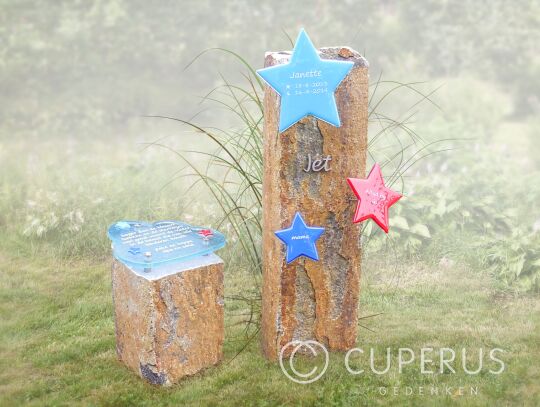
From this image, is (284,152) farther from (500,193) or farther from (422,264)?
(500,193)

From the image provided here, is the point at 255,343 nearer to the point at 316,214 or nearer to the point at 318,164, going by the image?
the point at 316,214

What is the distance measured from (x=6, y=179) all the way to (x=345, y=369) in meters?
4.43

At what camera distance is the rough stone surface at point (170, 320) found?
12.9 ft

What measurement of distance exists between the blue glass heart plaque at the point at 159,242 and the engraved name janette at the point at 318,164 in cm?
70

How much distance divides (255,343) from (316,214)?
0.99 meters

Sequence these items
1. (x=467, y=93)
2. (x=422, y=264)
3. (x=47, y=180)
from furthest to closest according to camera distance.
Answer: (x=467, y=93) < (x=47, y=180) < (x=422, y=264)

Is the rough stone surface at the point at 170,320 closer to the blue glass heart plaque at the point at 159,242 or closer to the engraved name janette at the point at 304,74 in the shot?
the blue glass heart plaque at the point at 159,242

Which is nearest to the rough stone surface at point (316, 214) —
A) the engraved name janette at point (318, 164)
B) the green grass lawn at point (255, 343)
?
the engraved name janette at point (318, 164)

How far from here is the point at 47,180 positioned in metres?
7.18

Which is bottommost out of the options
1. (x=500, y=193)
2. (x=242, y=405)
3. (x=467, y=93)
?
(x=242, y=405)

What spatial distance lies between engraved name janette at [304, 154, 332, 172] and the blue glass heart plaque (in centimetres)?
70

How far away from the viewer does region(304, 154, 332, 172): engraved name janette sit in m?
3.88

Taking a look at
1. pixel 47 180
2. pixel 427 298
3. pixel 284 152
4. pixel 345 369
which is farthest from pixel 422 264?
pixel 47 180

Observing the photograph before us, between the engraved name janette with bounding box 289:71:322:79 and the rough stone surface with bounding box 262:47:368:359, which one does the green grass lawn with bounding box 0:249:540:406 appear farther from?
the engraved name janette with bounding box 289:71:322:79
